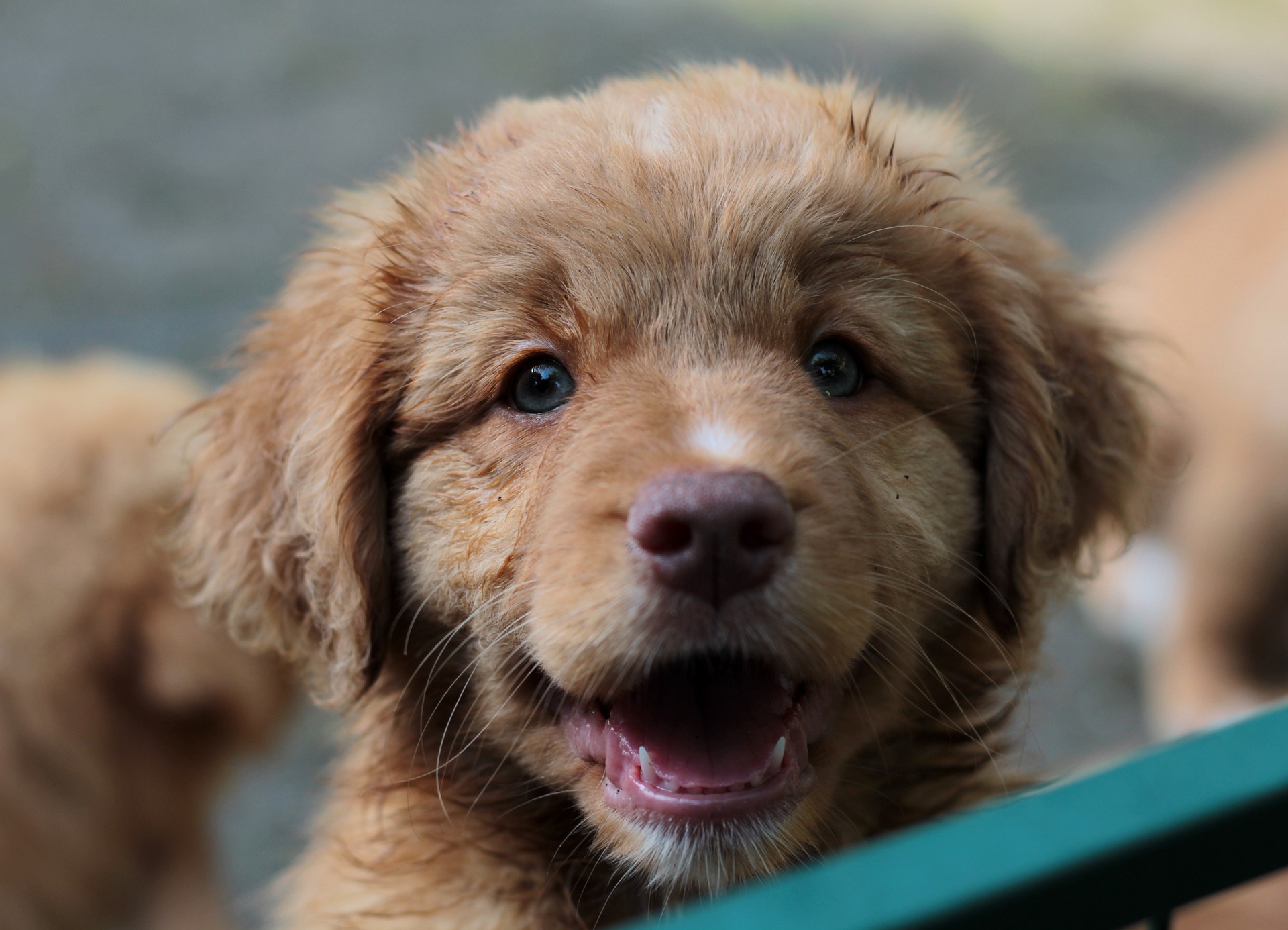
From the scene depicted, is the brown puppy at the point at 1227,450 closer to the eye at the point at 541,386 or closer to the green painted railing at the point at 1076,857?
the eye at the point at 541,386

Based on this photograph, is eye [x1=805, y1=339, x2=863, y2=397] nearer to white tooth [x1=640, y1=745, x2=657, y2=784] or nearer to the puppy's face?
the puppy's face

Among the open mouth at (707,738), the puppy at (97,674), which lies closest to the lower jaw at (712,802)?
the open mouth at (707,738)

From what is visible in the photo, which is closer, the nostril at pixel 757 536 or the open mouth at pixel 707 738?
the nostril at pixel 757 536

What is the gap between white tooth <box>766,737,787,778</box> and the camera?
84.0 inches

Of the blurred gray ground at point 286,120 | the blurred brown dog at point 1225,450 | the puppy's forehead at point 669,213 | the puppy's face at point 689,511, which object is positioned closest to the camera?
the puppy's face at point 689,511

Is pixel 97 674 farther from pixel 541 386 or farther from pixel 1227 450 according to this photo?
pixel 1227 450

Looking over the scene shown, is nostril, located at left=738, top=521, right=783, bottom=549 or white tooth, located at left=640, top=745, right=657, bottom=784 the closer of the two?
nostril, located at left=738, top=521, right=783, bottom=549

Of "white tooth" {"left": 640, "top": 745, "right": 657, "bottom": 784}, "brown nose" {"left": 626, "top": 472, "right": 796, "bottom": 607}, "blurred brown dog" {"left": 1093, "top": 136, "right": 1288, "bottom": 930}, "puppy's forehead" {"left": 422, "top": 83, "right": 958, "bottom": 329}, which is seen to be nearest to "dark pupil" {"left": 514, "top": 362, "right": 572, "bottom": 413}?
"puppy's forehead" {"left": 422, "top": 83, "right": 958, "bottom": 329}

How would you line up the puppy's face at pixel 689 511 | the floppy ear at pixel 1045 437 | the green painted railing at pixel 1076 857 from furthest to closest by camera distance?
1. the floppy ear at pixel 1045 437
2. the puppy's face at pixel 689 511
3. the green painted railing at pixel 1076 857

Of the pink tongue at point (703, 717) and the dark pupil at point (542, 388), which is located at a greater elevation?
the dark pupil at point (542, 388)

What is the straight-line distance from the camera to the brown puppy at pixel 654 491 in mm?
2094

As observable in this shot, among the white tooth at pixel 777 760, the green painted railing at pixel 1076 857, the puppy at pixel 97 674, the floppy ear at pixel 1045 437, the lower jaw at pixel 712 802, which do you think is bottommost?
the puppy at pixel 97 674

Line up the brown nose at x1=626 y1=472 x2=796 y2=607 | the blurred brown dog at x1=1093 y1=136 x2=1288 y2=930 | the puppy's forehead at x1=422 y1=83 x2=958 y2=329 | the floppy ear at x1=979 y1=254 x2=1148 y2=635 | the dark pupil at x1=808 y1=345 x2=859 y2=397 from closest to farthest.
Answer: the brown nose at x1=626 y1=472 x2=796 y2=607
the puppy's forehead at x1=422 y1=83 x2=958 y2=329
the dark pupil at x1=808 y1=345 x2=859 y2=397
the floppy ear at x1=979 y1=254 x2=1148 y2=635
the blurred brown dog at x1=1093 y1=136 x2=1288 y2=930

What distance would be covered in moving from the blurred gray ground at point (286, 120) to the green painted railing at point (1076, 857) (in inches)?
176
